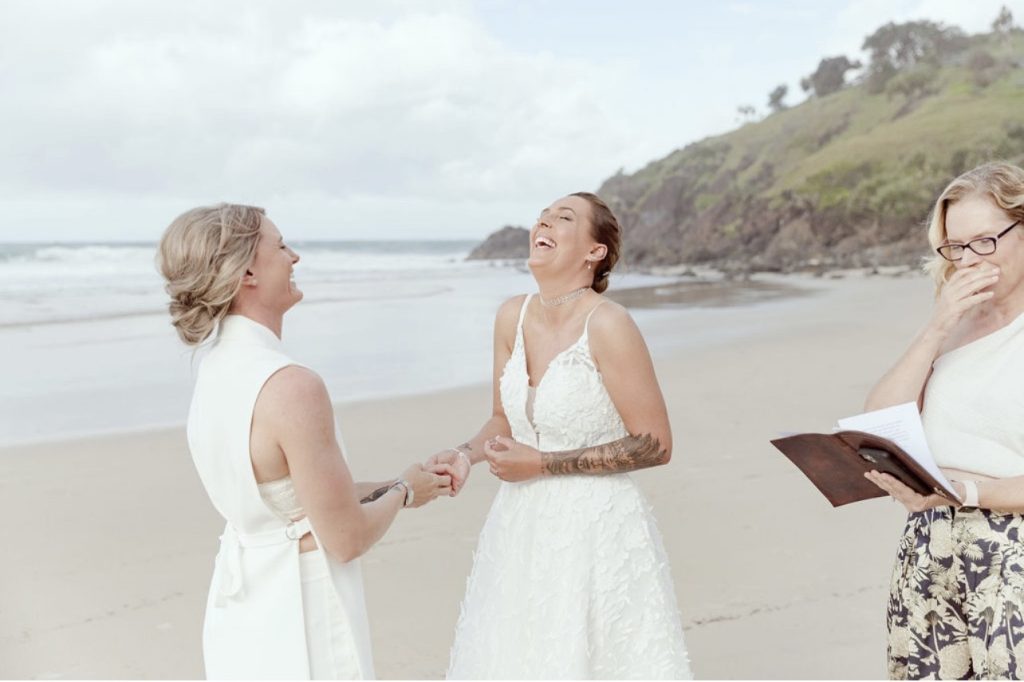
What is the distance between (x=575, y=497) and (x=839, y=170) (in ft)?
146

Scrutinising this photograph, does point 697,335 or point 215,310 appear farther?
point 697,335

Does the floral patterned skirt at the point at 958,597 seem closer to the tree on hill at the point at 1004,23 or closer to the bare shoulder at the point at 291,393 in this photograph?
the bare shoulder at the point at 291,393

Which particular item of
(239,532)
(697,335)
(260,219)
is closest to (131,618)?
(239,532)

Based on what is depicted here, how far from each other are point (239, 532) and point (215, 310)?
0.58 metres

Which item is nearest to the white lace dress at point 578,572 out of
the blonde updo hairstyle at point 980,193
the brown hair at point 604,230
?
the brown hair at point 604,230

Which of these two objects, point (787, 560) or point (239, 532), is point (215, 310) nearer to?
point (239, 532)

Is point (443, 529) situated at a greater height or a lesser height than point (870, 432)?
lesser

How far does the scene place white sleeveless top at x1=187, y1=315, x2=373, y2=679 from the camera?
7.88 ft

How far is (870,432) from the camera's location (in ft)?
8.57

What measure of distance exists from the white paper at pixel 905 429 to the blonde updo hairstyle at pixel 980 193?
547mm

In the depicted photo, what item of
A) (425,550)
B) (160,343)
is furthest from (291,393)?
(160,343)

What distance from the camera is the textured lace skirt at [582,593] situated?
320cm

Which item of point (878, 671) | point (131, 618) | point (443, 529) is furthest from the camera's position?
point (443, 529)

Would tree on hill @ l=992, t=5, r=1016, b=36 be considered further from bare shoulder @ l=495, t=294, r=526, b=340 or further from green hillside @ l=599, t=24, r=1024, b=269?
bare shoulder @ l=495, t=294, r=526, b=340
